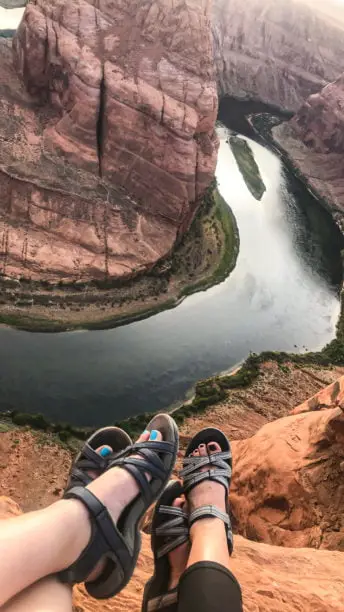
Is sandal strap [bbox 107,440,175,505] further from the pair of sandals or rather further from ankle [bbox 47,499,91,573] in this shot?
ankle [bbox 47,499,91,573]

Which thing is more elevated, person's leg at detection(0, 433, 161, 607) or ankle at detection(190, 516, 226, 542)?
person's leg at detection(0, 433, 161, 607)

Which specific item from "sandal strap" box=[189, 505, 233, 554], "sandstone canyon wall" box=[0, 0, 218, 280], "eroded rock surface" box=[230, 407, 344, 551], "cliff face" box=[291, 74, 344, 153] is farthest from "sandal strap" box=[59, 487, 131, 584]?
"cliff face" box=[291, 74, 344, 153]

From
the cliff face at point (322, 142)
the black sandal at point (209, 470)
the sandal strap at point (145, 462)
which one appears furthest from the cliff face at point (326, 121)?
the sandal strap at point (145, 462)

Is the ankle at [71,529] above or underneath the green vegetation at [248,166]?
above

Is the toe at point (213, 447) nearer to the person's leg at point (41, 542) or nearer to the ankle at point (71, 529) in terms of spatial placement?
the person's leg at point (41, 542)

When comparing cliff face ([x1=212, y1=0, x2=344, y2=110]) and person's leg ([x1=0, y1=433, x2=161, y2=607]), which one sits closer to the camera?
person's leg ([x1=0, y1=433, x2=161, y2=607])

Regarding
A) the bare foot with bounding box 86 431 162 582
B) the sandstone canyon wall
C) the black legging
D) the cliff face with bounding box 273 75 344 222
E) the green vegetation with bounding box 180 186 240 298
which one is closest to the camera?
the black legging
